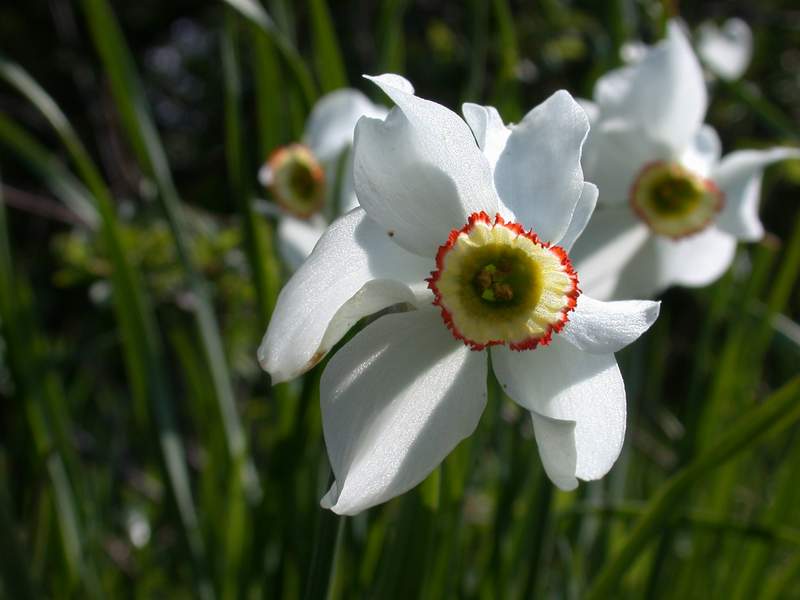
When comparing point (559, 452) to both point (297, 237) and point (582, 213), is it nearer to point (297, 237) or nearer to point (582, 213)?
point (582, 213)

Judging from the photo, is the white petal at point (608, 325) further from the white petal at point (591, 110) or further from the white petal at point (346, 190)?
the white petal at point (346, 190)

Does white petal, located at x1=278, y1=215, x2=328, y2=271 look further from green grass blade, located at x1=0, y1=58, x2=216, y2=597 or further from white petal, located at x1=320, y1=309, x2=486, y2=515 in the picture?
white petal, located at x1=320, y1=309, x2=486, y2=515

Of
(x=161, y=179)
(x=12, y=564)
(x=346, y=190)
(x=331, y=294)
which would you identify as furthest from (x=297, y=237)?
(x=331, y=294)

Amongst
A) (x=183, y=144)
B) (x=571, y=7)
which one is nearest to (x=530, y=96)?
(x=571, y=7)

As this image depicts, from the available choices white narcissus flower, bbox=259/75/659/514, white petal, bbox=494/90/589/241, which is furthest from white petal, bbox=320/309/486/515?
white petal, bbox=494/90/589/241

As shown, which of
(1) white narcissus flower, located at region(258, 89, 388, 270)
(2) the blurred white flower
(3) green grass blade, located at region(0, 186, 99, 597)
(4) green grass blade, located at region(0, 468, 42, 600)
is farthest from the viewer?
(2) the blurred white flower

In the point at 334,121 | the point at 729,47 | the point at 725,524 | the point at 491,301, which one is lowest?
the point at 725,524

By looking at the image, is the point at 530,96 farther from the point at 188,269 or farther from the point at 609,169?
the point at 188,269
